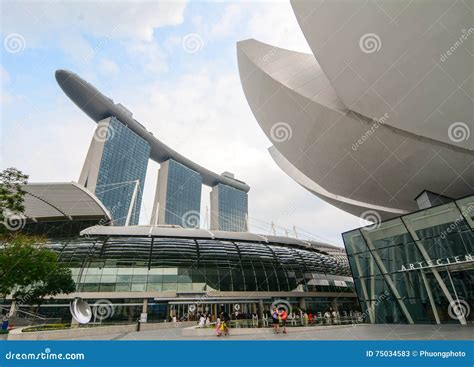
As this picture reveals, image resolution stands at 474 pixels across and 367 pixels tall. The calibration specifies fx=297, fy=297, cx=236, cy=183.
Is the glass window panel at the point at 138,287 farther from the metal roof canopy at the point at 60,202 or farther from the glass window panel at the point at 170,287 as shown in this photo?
the metal roof canopy at the point at 60,202

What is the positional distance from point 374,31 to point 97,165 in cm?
12542

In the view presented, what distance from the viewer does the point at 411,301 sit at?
2088 cm

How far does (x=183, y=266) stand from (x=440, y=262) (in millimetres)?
25454

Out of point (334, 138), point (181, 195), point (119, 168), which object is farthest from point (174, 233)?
point (181, 195)

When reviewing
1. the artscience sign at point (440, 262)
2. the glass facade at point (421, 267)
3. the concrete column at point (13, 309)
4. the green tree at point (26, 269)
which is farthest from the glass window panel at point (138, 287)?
the artscience sign at point (440, 262)

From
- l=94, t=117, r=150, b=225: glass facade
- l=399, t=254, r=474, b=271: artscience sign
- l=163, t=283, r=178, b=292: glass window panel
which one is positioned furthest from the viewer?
l=94, t=117, r=150, b=225: glass facade

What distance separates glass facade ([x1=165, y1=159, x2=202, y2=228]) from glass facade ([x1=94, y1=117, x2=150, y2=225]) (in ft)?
88.2

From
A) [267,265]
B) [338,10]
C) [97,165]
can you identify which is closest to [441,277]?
[338,10]

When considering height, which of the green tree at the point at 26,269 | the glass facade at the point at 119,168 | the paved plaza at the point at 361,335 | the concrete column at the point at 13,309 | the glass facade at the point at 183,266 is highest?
the glass facade at the point at 119,168

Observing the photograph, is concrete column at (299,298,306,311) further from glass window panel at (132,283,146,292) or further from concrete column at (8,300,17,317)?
concrete column at (8,300,17,317)

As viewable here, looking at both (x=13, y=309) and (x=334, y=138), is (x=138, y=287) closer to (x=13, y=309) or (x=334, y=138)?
(x=13, y=309)

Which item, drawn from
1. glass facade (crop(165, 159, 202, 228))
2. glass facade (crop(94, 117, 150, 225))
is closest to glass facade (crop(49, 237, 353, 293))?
glass facade (crop(94, 117, 150, 225))

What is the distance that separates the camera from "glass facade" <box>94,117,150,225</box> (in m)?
127

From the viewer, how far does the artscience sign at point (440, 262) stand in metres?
18.6
